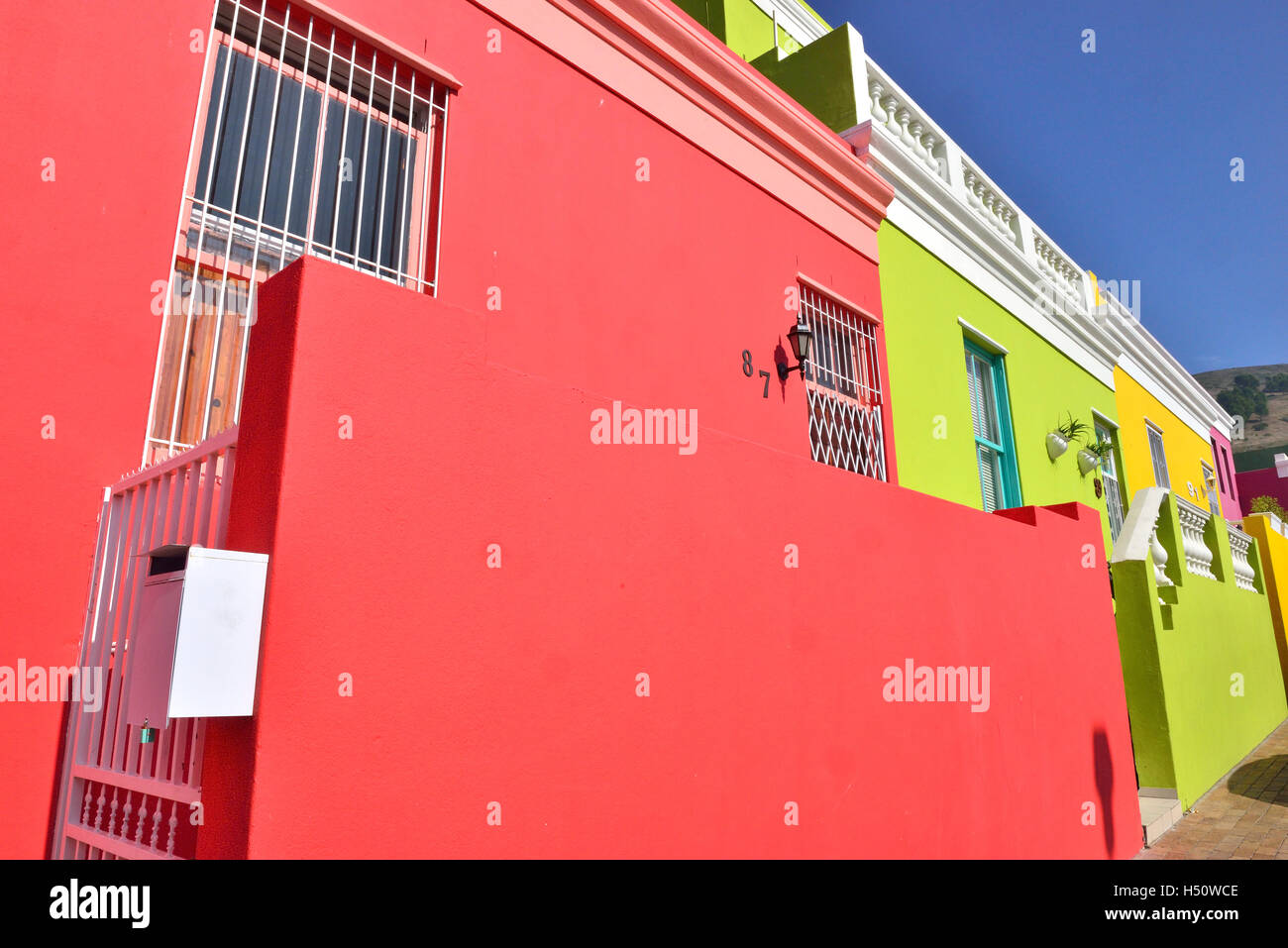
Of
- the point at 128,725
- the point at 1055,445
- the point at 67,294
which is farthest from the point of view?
the point at 1055,445

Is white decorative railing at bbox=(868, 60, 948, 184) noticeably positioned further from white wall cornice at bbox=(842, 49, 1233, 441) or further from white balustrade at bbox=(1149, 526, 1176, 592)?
white balustrade at bbox=(1149, 526, 1176, 592)

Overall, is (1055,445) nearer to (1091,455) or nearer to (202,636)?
(1091,455)

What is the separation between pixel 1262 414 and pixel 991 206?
6901 cm

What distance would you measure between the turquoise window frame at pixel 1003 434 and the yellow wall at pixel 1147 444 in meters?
3.16

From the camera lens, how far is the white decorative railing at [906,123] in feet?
22.1

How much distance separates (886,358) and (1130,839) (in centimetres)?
345

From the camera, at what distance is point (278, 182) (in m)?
3.24

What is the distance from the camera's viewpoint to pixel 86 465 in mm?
2439

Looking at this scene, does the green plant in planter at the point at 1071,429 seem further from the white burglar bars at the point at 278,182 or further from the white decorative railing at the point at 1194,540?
the white burglar bars at the point at 278,182

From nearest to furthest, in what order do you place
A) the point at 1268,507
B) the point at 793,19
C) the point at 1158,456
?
the point at 793,19 < the point at 1158,456 < the point at 1268,507

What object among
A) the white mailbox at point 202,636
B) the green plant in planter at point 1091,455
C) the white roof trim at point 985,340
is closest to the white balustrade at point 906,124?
the white roof trim at point 985,340

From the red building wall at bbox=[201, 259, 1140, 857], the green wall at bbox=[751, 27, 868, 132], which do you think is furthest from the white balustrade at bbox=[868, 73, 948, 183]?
the red building wall at bbox=[201, 259, 1140, 857]

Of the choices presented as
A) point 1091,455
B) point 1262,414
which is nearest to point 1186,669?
point 1091,455
